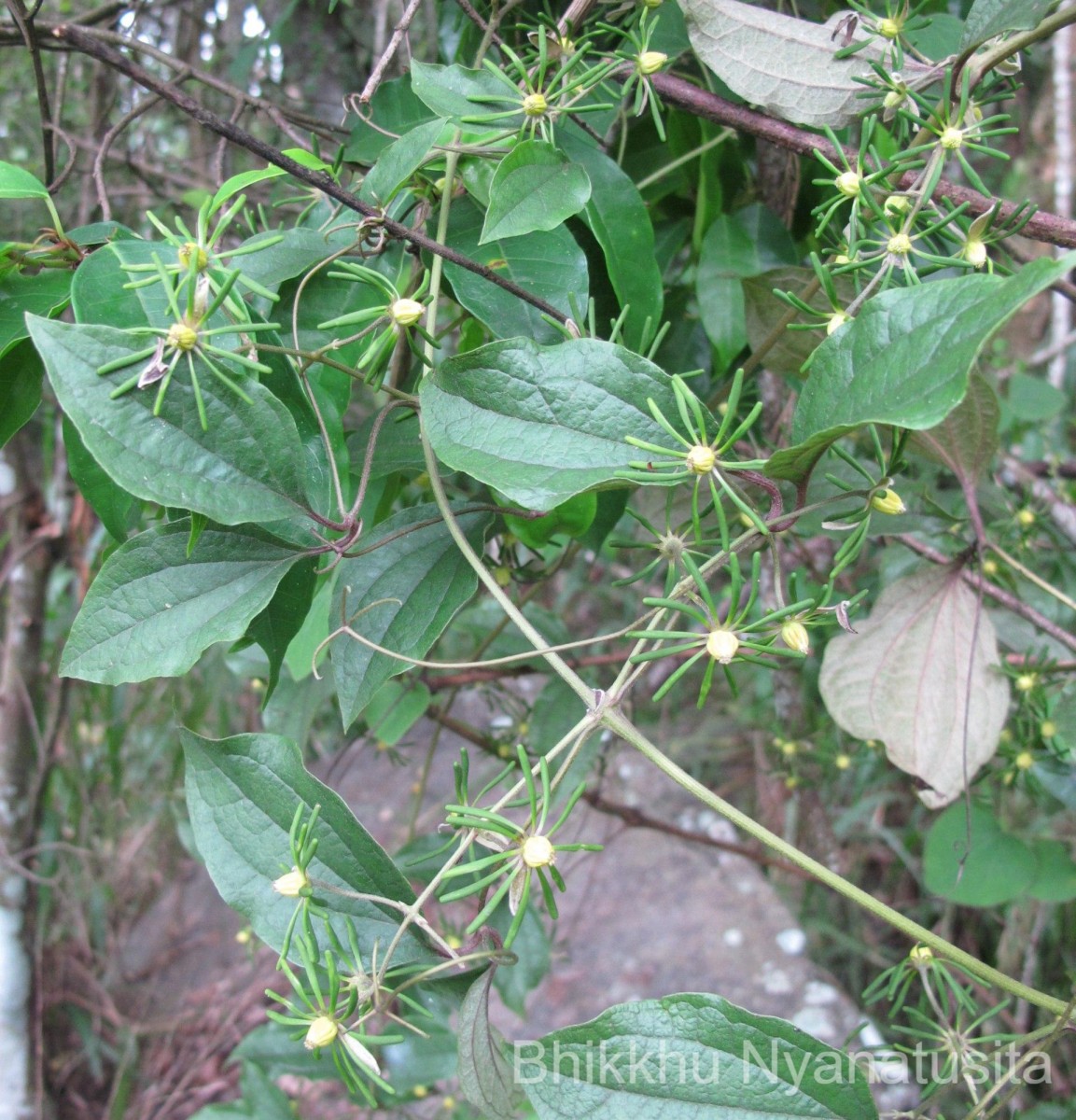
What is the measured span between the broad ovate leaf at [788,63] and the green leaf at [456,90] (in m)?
0.12

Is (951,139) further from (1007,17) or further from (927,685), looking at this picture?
(927,685)

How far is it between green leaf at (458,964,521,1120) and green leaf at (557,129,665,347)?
13.3 inches

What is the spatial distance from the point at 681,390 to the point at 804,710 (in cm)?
71

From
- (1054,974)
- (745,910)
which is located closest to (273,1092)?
(745,910)

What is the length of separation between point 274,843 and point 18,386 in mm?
254

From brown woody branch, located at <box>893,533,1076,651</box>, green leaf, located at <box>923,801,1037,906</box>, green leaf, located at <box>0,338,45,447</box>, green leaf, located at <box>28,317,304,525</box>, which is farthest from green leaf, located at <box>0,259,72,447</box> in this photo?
green leaf, located at <box>923,801,1037,906</box>

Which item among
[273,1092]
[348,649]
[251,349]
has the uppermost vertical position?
[251,349]

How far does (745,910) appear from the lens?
4.97 ft

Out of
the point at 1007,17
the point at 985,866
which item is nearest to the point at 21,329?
the point at 1007,17

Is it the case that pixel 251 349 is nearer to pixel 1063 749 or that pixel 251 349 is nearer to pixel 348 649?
pixel 348 649

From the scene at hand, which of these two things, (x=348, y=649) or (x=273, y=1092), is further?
(x=273, y=1092)

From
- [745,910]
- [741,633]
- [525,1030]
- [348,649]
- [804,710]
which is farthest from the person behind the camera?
[745,910]

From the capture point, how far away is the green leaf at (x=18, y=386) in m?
0.44

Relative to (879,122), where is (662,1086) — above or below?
below
